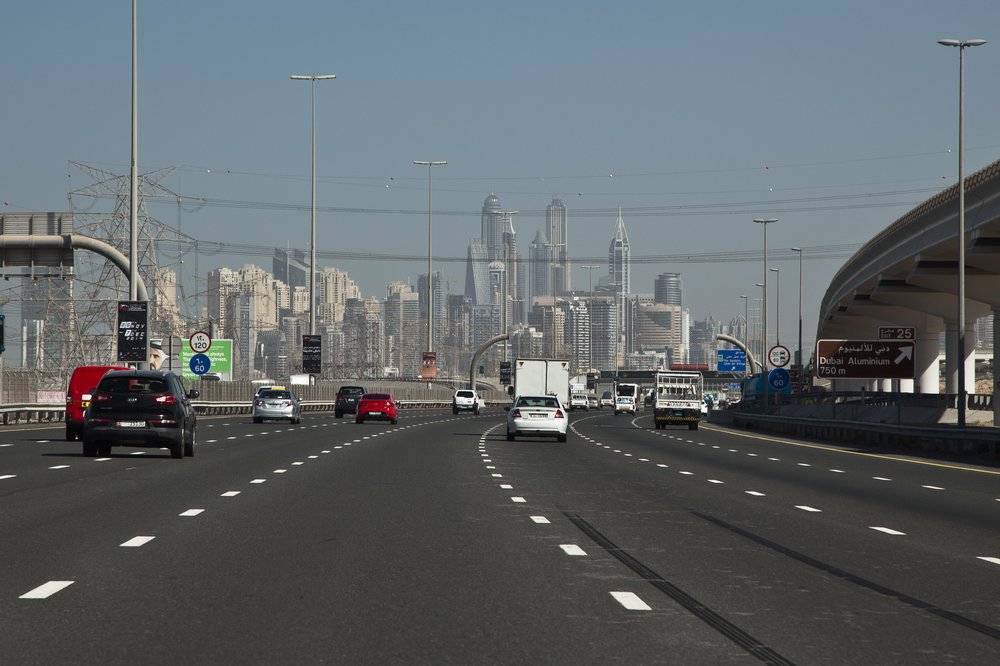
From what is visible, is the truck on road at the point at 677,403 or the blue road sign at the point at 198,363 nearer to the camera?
the blue road sign at the point at 198,363

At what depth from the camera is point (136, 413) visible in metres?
29.5

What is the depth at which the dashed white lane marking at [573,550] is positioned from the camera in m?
13.5

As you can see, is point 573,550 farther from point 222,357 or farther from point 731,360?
point 731,360

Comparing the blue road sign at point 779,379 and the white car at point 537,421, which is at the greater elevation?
the blue road sign at point 779,379

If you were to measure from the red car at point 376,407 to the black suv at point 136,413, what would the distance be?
35460mm

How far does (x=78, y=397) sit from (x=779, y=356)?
30236mm

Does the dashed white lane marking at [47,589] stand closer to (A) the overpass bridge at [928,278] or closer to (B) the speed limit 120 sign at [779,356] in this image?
(A) the overpass bridge at [928,278]

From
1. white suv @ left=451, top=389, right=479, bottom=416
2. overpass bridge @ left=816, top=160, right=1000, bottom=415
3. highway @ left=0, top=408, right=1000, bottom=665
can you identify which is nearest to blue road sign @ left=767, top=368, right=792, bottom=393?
overpass bridge @ left=816, top=160, right=1000, bottom=415

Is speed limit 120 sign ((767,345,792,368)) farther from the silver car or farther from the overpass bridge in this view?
the silver car

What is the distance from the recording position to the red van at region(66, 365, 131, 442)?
129ft

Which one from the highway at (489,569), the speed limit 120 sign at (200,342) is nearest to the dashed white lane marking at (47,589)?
the highway at (489,569)

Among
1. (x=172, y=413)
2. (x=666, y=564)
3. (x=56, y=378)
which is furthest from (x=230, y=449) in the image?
(x=56, y=378)

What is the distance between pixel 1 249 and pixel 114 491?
41090 millimetres

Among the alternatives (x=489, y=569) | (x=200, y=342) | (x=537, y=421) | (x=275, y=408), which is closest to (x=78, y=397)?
(x=537, y=421)
